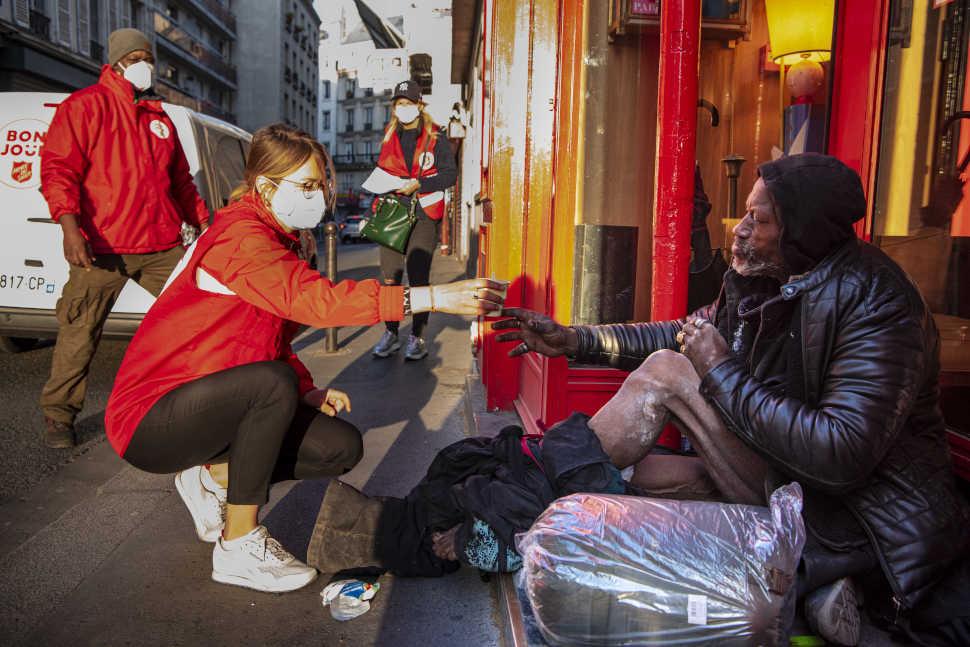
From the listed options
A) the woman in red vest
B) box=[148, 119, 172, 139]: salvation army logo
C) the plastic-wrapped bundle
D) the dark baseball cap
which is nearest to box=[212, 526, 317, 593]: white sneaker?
the plastic-wrapped bundle

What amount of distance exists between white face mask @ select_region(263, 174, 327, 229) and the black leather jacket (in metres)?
1.52

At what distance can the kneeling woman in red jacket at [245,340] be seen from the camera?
2.40 metres

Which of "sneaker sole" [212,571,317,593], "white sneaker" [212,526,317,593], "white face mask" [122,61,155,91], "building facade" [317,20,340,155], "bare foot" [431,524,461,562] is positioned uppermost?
"building facade" [317,20,340,155]

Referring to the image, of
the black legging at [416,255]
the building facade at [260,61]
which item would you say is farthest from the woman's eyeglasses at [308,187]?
the building facade at [260,61]

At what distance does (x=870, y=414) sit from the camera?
171cm

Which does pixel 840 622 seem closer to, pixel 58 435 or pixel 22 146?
pixel 58 435

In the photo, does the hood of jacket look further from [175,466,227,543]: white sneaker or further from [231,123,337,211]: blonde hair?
[175,466,227,543]: white sneaker

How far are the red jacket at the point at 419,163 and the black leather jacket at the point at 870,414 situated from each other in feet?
15.4

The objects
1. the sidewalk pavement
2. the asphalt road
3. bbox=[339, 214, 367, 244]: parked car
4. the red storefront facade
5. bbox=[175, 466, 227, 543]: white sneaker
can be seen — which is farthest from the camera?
bbox=[339, 214, 367, 244]: parked car

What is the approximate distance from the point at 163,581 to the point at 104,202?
243cm

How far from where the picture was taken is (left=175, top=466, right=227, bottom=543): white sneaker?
114 inches

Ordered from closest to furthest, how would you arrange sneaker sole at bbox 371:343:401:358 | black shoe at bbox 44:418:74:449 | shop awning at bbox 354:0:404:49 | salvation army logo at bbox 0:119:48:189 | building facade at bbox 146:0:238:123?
black shoe at bbox 44:418:74:449 < salvation army logo at bbox 0:119:48:189 < sneaker sole at bbox 371:343:401:358 < shop awning at bbox 354:0:404:49 < building facade at bbox 146:0:238:123

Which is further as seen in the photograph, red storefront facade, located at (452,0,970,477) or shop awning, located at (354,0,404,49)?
shop awning, located at (354,0,404,49)

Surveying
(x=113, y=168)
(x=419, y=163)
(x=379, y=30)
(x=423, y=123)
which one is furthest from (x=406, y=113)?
(x=379, y=30)
